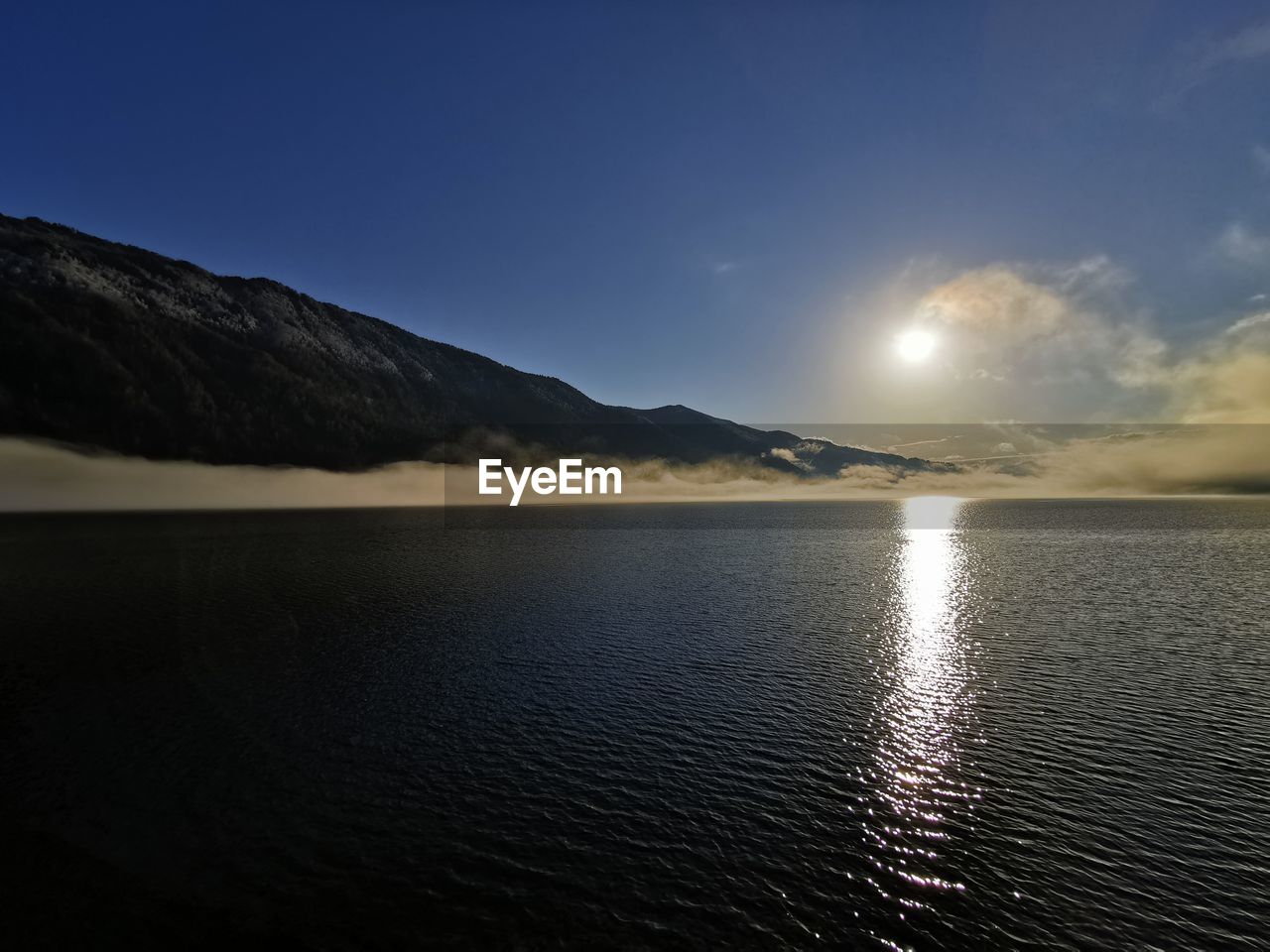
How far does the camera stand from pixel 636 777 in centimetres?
3017

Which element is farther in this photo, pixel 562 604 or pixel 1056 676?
pixel 562 604

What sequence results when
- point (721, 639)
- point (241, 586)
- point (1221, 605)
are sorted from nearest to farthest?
1. point (721, 639)
2. point (1221, 605)
3. point (241, 586)

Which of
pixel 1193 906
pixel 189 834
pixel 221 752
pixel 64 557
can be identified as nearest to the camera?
pixel 1193 906

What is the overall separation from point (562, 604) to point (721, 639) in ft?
82.2

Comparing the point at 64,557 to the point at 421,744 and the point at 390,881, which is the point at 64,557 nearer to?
the point at 421,744

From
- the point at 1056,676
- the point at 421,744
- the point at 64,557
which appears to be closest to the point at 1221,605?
the point at 1056,676

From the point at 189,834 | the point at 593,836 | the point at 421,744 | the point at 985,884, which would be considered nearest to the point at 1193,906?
the point at 985,884

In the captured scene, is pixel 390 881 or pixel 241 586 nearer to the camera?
pixel 390 881

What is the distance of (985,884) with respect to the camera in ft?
71.9

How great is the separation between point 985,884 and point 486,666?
125 feet

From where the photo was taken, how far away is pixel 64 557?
12156 centimetres

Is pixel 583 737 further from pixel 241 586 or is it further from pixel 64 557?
pixel 64 557

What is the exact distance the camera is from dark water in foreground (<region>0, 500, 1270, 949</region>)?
67.4 feet

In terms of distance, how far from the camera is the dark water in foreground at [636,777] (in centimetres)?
2053
